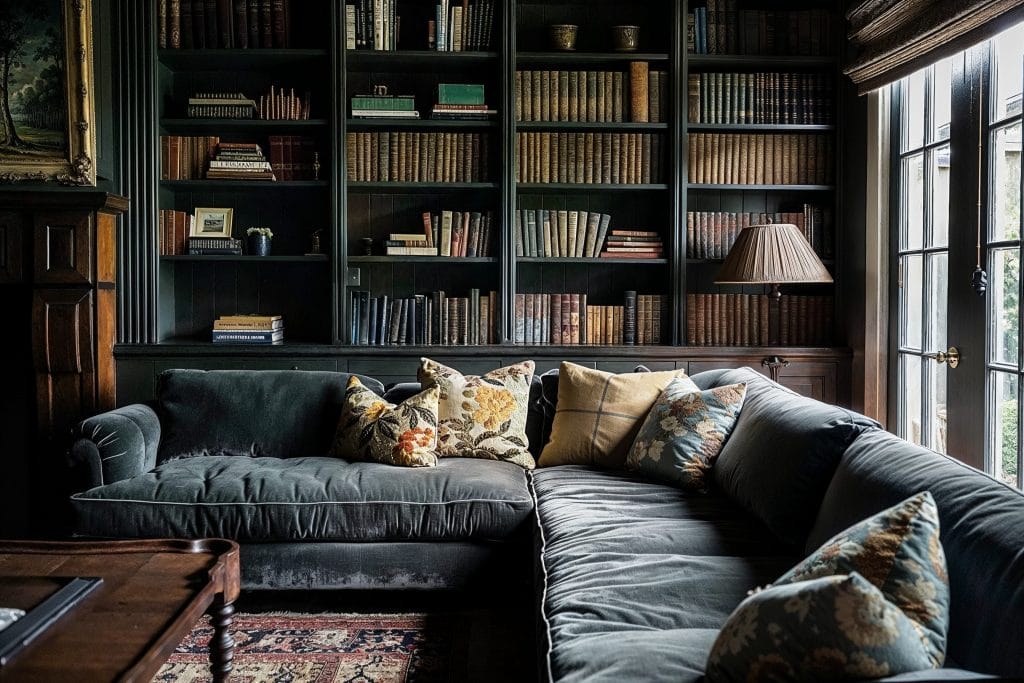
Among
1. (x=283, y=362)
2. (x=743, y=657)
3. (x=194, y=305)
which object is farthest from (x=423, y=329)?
(x=743, y=657)

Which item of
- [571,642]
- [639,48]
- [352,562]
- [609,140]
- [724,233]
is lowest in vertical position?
[352,562]

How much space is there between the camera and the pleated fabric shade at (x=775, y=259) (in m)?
3.79

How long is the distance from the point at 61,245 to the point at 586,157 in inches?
95.2

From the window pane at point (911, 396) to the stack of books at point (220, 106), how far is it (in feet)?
10.4

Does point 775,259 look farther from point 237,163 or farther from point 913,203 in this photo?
point 237,163

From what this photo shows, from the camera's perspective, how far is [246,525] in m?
2.97

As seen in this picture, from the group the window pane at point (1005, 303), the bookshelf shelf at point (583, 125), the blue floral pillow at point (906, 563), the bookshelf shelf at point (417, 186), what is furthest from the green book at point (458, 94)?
the blue floral pillow at point (906, 563)

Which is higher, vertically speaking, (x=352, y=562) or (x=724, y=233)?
(x=724, y=233)

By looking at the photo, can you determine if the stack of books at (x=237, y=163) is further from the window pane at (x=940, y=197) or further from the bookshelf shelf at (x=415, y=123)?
the window pane at (x=940, y=197)

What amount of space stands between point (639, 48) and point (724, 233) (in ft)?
3.37

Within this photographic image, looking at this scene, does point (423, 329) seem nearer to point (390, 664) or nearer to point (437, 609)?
point (437, 609)

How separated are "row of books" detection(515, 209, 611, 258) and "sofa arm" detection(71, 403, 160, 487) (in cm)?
192

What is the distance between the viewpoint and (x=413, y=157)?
4.39 meters

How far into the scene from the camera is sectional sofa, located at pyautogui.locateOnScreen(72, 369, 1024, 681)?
163cm
